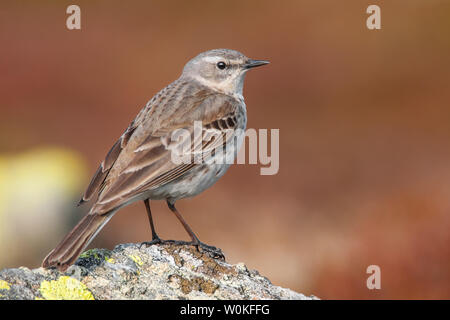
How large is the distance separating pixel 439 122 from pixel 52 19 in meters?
11.7

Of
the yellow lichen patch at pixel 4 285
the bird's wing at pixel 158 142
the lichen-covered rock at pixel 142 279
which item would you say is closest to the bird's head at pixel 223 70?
the bird's wing at pixel 158 142

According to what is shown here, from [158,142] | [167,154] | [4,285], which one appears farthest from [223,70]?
[4,285]

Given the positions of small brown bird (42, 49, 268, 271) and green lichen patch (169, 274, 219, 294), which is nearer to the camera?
green lichen patch (169, 274, 219, 294)

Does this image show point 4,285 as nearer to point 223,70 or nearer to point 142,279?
point 142,279

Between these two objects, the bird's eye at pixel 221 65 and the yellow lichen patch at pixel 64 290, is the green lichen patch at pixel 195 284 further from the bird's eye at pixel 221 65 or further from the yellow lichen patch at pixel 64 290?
the bird's eye at pixel 221 65

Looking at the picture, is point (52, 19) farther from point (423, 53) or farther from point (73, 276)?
point (73, 276)

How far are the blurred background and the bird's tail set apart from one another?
3.40 meters

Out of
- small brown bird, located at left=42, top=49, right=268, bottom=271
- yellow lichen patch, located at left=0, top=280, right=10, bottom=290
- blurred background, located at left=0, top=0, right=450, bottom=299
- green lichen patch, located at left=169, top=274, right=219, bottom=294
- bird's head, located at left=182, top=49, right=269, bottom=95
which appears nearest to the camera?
yellow lichen patch, located at left=0, top=280, right=10, bottom=290

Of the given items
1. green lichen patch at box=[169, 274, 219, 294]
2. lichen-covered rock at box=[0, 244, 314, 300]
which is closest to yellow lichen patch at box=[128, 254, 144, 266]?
lichen-covered rock at box=[0, 244, 314, 300]

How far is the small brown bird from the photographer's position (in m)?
4.97

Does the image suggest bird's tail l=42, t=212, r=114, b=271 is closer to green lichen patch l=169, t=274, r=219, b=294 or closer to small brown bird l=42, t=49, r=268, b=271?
small brown bird l=42, t=49, r=268, b=271

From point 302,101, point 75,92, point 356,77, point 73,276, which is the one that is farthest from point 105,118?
point 73,276

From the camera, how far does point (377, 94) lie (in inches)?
650

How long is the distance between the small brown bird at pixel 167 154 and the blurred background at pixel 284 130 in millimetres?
2767
